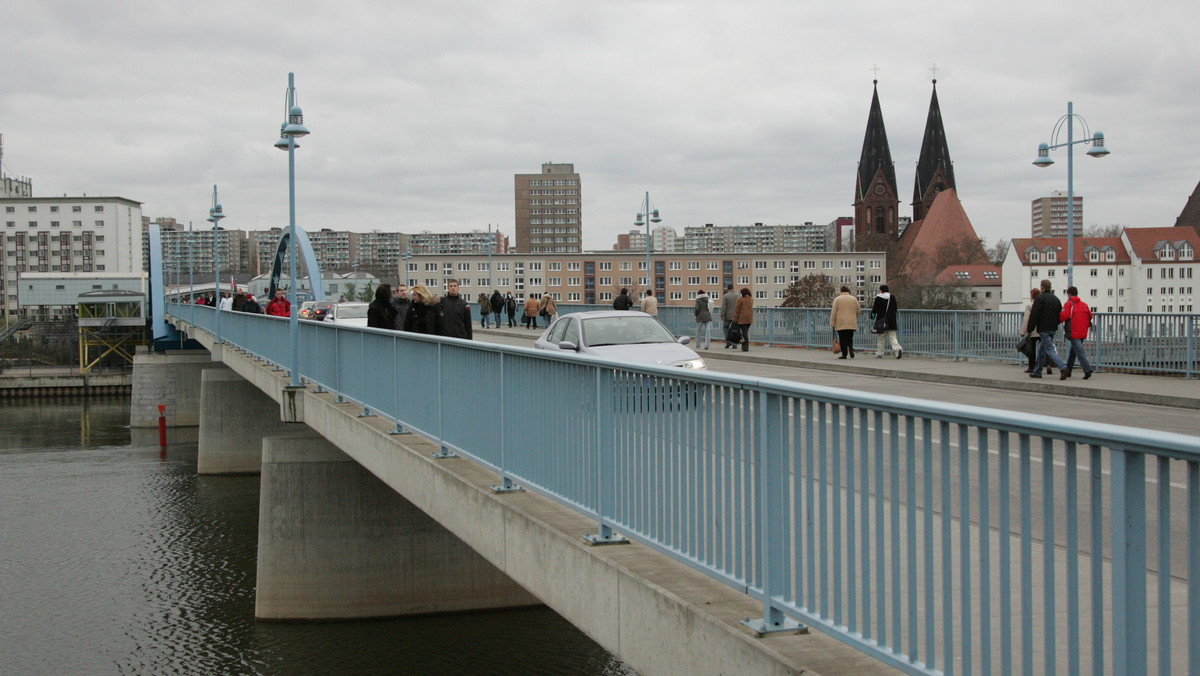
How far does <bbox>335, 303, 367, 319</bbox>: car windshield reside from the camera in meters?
32.6

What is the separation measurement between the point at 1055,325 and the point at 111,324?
8246cm

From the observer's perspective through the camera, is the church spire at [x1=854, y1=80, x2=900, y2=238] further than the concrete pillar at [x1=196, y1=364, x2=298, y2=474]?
Yes

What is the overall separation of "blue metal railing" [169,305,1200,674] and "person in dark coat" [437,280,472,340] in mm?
7605

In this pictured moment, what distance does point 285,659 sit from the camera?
17.7 m

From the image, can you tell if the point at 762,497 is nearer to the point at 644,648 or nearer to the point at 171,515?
the point at 644,648

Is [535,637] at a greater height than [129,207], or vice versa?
[129,207]

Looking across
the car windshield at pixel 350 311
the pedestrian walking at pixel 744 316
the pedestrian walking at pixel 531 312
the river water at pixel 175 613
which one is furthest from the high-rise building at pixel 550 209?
the pedestrian walking at pixel 744 316

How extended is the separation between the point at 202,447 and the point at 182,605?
Answer: 710 inches

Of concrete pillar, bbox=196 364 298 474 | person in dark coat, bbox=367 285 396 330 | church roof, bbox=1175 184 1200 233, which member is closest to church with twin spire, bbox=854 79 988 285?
church roof, bbox=1175 184 1200 233

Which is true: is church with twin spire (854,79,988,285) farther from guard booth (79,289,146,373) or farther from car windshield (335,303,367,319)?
car windshield (335,303,367,319)

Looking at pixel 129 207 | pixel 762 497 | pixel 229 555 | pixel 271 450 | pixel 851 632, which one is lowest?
pixel 229 555

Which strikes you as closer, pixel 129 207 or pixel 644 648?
pixel 644 648

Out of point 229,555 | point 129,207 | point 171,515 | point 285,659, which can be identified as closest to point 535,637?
point 285,659

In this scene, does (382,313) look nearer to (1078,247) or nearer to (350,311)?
(350,311)
